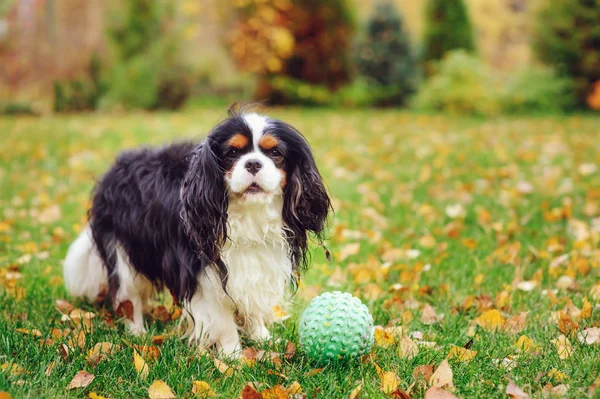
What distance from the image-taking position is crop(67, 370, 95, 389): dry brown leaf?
7.65 feet

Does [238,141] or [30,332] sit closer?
[238,141]

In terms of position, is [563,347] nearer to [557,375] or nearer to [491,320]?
[557,375]

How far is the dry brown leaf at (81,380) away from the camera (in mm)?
2330

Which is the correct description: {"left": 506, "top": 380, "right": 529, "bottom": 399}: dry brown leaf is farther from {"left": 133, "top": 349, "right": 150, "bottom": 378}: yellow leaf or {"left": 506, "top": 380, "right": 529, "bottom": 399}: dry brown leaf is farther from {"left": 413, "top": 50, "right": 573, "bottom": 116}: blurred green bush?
{"left": 413, "top": 50, "right": 573, "bottom": 116}: blurred green bush

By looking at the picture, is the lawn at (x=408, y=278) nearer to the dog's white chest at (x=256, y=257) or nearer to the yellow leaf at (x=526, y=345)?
the yellow leaf at (x=526, y=345)

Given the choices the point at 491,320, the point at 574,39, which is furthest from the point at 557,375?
the point at 574,39

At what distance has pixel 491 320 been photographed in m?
2.97

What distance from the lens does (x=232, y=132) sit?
2.62 m

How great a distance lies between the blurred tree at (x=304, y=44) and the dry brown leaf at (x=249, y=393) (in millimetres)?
13513

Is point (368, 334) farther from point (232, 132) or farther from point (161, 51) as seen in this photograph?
point (161, 51)

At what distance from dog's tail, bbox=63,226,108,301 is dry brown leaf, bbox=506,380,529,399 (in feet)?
7.05

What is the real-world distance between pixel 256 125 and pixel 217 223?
46 cm

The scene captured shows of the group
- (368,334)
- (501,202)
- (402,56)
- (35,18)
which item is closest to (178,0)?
(35,18)

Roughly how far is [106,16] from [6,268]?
12.0 meters
